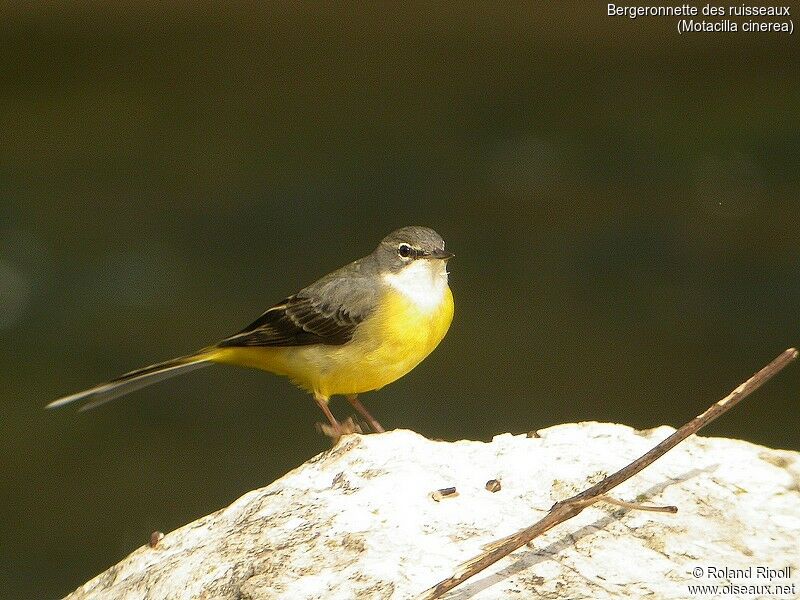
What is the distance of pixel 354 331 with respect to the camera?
6.80 meters

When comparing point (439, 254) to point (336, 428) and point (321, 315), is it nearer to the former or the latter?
→ point (321, 315)

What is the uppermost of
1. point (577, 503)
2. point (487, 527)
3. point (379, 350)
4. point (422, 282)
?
point (422, 282)

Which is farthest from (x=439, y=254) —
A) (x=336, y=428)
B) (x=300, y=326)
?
(x=336, y=428)

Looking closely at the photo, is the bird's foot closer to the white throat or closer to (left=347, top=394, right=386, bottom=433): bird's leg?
(left=347, top=394, right=386, bottom=433): bird's leg

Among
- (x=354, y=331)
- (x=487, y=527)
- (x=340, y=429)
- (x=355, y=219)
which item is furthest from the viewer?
(x=355, y=219)

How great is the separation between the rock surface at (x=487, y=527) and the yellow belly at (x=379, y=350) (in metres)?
1.41

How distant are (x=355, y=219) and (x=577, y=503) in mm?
10408

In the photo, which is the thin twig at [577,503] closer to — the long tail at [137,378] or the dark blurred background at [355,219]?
the long tail at [137,378]

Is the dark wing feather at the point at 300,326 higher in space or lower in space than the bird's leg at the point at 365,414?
higher

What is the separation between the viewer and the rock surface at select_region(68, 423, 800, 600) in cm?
419

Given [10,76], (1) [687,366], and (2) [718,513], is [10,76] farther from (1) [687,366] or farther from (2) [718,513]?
(2) [718,513]

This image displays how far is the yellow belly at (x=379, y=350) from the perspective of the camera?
6.64 metres

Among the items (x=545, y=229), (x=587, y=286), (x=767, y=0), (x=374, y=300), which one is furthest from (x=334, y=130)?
(x=374, y=300)

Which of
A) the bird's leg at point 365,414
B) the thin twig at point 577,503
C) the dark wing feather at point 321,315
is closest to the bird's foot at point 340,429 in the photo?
the bird's leg at point 365,414
